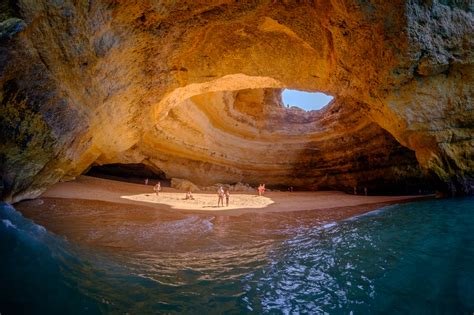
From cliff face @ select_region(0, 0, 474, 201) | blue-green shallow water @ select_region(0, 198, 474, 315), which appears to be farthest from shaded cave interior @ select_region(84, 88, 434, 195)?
blue-green shallow water @ select_region(0, 198, 474, 315)

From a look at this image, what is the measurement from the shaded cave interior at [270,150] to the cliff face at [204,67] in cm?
540

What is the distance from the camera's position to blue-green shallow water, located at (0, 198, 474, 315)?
2.60 metres

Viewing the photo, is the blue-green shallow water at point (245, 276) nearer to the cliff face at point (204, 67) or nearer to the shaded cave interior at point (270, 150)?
the cliff face at point (204, 67)

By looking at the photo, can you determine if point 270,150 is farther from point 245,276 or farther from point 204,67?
point 245,276

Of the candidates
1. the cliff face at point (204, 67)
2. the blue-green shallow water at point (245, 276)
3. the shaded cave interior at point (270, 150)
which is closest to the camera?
the blue-green shallow water at point (245, 276)

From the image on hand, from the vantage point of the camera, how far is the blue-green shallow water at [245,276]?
2596 mm

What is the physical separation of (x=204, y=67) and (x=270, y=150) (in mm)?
12272

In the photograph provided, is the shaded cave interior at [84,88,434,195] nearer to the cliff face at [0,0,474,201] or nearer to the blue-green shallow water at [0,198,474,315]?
the cliff face at [0,0,474,201]

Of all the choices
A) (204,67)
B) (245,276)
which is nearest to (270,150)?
(204,67)

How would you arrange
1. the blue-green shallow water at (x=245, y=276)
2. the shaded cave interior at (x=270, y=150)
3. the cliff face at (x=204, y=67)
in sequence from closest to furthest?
the blue-green shallow water at (x=245, y=276)
the cliff face at (x=204, y=67)
the shaded cave interior at (x=270, y=150)

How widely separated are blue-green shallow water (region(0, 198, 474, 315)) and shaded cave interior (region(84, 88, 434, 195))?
10.9 meters

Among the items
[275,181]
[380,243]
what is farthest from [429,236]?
[275,181]

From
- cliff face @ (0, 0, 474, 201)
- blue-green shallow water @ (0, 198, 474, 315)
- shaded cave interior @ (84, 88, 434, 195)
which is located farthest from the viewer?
shaded cave interior @ (84, 88, 434, 195)

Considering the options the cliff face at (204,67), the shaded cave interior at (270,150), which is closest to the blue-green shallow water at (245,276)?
the cliff face at (204,67)
